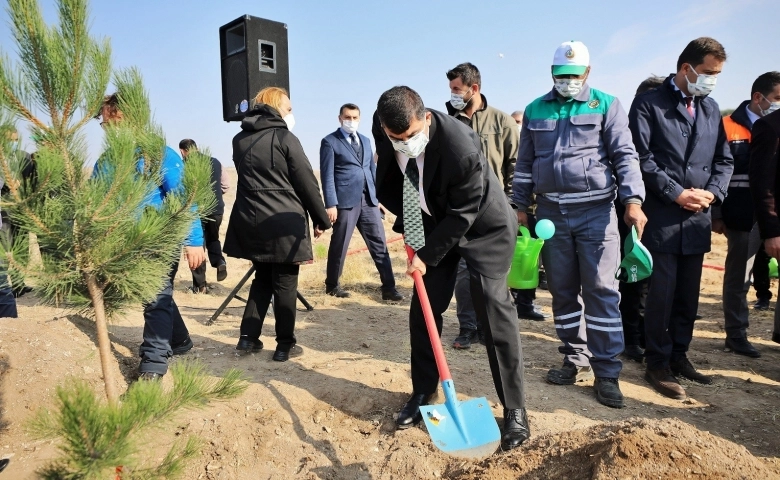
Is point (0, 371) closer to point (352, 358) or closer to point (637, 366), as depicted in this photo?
point (352, 358)

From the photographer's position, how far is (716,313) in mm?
6031

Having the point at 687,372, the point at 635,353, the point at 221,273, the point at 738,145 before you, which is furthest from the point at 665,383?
the point at 221,273

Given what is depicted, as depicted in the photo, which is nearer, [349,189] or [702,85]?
[702,85]

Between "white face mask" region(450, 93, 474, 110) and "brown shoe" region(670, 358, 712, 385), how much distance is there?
2357 mm

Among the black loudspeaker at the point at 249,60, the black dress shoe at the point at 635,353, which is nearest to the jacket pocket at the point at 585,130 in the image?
the black dress shoe at the point at 635,353

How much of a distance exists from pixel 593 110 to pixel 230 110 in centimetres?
329

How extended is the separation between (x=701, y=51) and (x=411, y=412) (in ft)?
8.94

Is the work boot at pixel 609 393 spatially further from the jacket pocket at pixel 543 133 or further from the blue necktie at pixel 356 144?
the blue necktie at pixel 356 144

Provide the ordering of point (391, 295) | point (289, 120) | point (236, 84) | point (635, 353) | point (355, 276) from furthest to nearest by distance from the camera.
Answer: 1. point (355, 276)
2. point (391, 295)
3. point (236, 84)
4. point (635, 353)
5. point (289, 120)

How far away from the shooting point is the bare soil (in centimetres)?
237

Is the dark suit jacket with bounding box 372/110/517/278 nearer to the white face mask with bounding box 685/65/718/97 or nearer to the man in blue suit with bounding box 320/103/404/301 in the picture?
the white face mask with bounding box 685/65/718/97

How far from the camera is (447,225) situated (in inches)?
113

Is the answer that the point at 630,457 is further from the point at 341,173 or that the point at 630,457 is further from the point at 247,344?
the point at 341,173

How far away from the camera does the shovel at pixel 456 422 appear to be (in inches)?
103
